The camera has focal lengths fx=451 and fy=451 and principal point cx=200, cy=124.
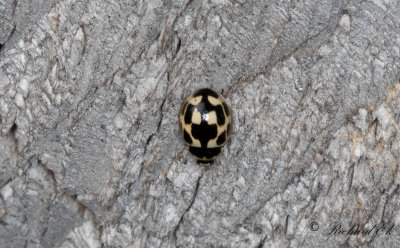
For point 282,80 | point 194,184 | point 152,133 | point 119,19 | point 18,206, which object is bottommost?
point 18,206

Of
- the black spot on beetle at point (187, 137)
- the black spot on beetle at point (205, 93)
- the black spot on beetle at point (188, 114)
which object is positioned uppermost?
the black spot on beetle at point (205, 93)

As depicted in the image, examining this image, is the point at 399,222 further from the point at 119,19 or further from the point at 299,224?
the point at 119,19

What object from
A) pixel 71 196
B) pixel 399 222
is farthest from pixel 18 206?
pixel 399 222

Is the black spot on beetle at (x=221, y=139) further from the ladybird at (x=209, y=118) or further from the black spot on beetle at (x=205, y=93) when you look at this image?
the black spot on beetle at (x=205, y=93)

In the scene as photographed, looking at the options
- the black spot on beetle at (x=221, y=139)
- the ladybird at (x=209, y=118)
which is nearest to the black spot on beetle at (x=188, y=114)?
the ladybird at (x=209, y=118)

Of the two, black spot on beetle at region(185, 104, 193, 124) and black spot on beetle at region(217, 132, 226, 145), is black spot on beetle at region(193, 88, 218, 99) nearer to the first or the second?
black spot on beetle at region(185, 104, 193, 124)
